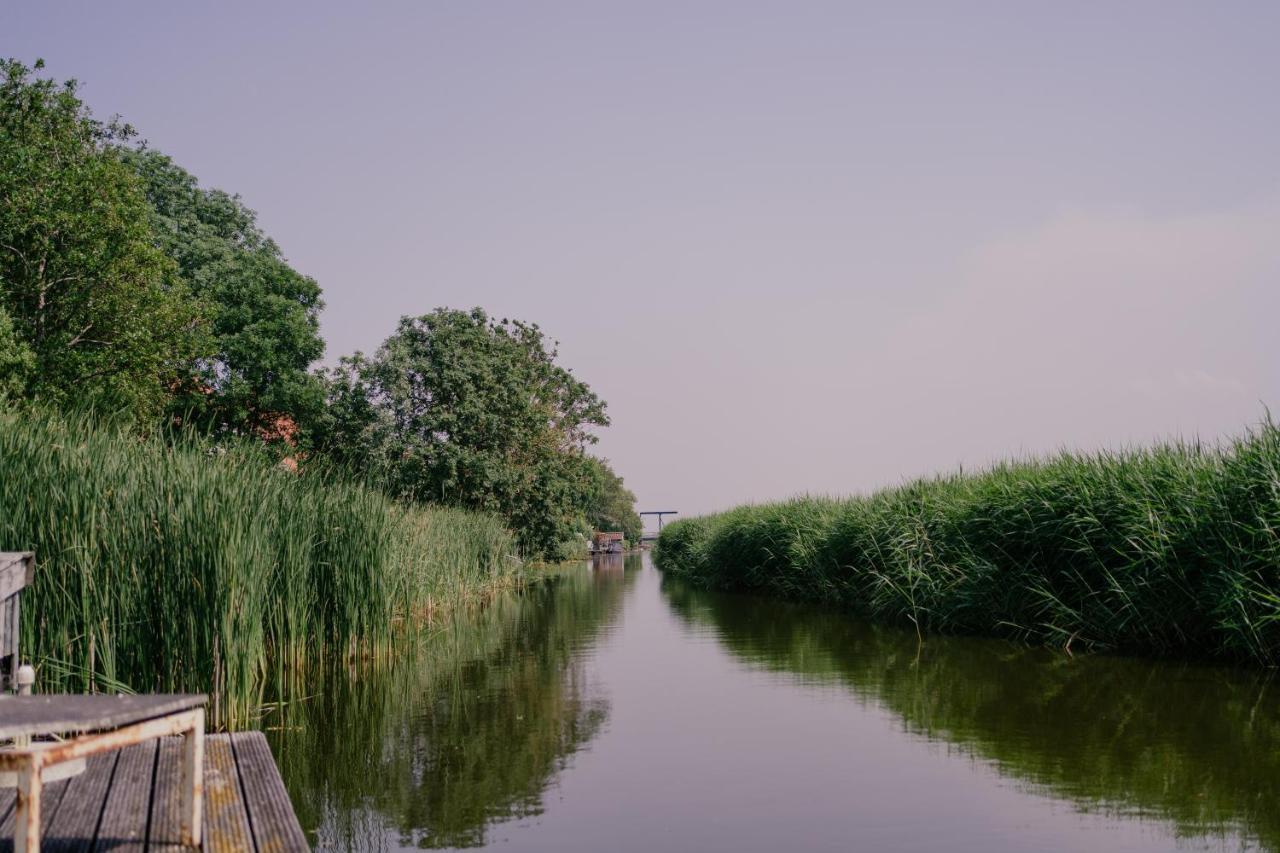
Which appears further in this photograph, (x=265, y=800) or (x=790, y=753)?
(x=790, y=753)

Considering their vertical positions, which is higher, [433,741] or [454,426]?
[454,426]

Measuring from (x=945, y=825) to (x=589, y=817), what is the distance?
7.06 ft

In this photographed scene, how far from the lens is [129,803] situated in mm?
4656

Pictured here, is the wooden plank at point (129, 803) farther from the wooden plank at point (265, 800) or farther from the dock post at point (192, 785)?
the wooden plank at point (265, 800)

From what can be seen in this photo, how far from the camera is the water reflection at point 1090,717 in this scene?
6305 millimetres

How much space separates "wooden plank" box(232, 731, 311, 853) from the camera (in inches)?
168

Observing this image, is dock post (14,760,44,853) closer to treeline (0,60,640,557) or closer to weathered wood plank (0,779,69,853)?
weathered wood plank (0,779,69,853)

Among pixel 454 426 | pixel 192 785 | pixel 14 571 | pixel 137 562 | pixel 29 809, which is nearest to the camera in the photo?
pixel 29 809

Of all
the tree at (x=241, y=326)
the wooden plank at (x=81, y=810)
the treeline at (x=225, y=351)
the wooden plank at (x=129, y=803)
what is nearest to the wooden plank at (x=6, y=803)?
the wooden plank at (x=81, y=810)

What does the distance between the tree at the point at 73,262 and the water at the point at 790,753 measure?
12.7 m

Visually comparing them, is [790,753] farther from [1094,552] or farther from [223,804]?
[1094,552]

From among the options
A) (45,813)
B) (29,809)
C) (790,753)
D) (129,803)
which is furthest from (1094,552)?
(29,809)

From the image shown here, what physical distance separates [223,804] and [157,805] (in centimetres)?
28

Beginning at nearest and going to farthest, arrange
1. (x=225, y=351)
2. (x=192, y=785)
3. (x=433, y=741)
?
(x=192, y=785) < (x=433, y=741) < (x=225, y=351)
